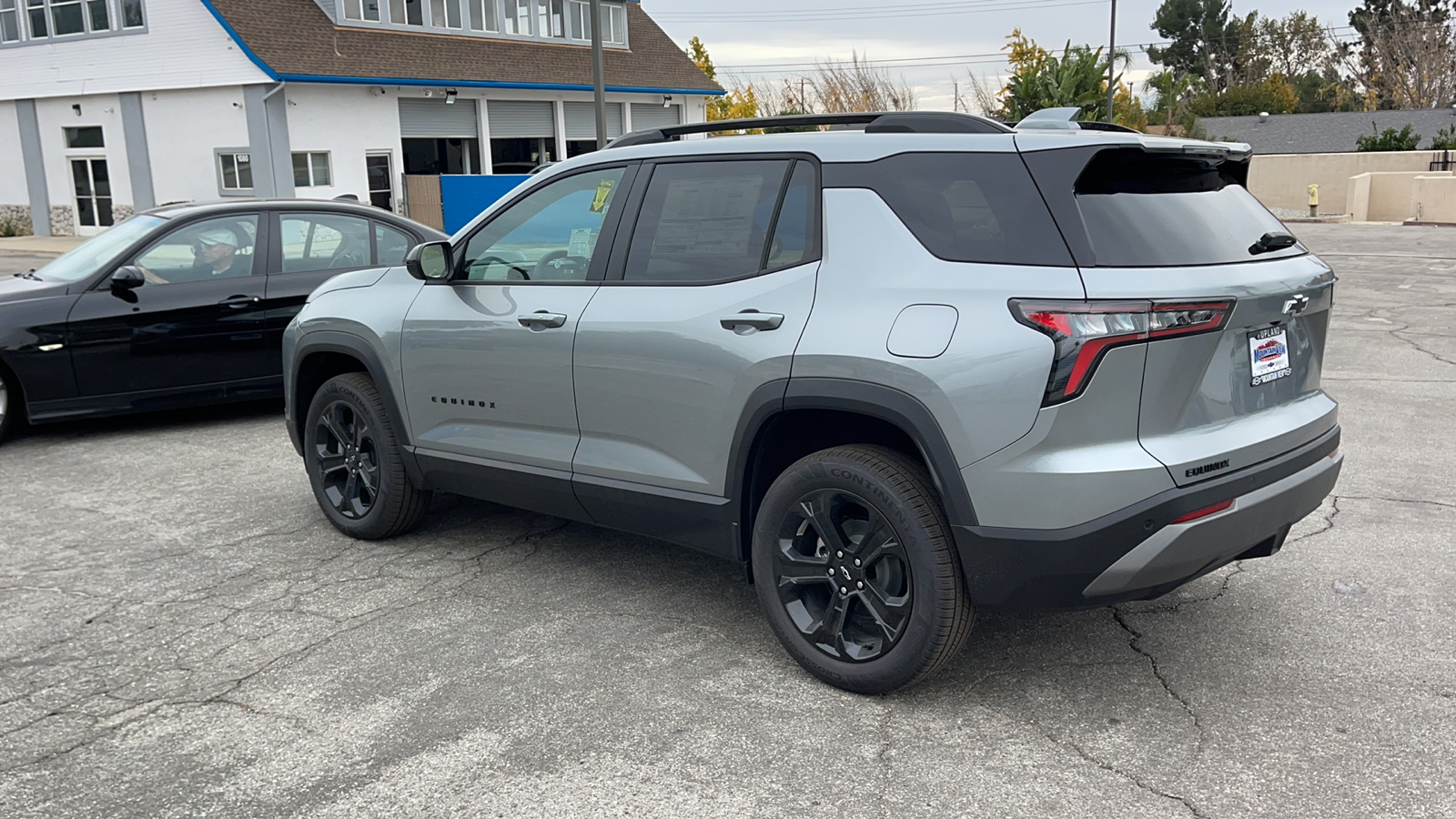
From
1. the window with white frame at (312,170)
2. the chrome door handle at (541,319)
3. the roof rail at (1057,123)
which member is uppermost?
the window with white frame at (312,170)

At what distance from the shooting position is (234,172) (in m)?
28.5

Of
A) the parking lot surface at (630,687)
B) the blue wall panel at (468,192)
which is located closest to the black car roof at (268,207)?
the parking lot surface at (630,687)

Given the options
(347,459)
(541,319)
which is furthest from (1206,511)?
(347,459)

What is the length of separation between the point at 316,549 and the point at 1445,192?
3377 centimetres

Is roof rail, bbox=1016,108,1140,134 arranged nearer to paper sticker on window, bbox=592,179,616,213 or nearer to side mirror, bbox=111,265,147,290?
paper sticker on window, bbox=592,179,616,213

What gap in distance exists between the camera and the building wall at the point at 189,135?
2798 centimetres

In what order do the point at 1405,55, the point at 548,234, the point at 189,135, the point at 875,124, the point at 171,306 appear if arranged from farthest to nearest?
the point at 1405,55 → the point at 189,135 → the point at 171,306 → the point at 548,234 → the point at 875,124

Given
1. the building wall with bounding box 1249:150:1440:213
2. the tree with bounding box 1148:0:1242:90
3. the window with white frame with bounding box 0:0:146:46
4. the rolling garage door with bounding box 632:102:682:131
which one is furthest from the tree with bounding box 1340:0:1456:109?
the window with white frame with bounding box 0:0:146:46

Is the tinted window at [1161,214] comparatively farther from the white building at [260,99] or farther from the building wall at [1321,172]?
the building wall at [1321,172]

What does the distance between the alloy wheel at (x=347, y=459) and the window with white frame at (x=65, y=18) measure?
27.6m

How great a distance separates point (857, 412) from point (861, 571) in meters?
0.49

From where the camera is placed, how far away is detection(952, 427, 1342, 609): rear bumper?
129 inches

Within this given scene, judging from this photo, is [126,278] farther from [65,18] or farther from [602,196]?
[65,18]

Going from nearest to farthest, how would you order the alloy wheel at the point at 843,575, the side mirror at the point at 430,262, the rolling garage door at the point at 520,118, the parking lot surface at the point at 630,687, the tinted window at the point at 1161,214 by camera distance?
1. the parking lot surface at the point at 630,687
2. the tinted window at the point at 1161,214
3. the alloy wheel at the point at 843,575
4. the side mirror at the point at 430,262
5. the rolling garage door at the point at 520,118
